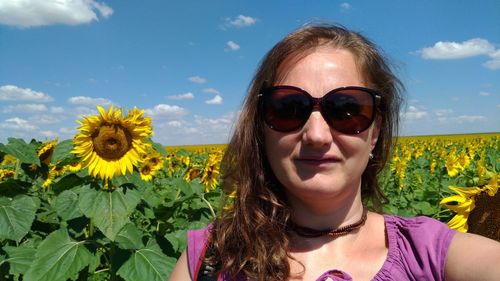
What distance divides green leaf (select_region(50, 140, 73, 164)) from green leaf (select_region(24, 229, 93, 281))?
1.30ft

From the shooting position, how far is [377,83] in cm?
187

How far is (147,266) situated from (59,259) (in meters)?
0.43

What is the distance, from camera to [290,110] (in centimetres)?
167

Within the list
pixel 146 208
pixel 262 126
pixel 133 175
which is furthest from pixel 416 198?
pixel 262 126

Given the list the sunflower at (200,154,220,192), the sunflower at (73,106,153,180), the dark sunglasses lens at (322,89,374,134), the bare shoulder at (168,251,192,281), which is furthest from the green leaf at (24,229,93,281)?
the sunflower at (200,154,220,192)

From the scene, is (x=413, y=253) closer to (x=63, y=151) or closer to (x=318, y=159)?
(x=318, y=159)

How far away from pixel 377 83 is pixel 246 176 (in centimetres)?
60

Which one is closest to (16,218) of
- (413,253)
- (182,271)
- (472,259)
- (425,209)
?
(182,271)

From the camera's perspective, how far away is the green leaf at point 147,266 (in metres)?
2.56

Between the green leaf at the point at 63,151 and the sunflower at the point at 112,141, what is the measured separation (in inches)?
1.7

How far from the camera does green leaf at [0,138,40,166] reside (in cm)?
289

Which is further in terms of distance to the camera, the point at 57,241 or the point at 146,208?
the point at 146,208

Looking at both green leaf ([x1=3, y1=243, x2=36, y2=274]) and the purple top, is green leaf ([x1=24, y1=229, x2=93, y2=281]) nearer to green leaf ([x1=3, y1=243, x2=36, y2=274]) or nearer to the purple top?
green leaf ([x1=3, y1=243, x2=36, y2=274])

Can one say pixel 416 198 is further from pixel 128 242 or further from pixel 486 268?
pixel 486 268
